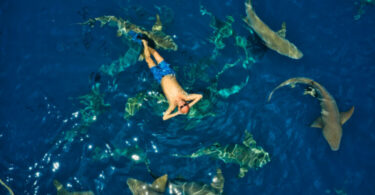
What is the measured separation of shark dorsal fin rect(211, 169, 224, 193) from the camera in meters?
8.41

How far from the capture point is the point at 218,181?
8.50 meters

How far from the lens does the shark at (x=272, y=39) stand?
9336 millimetres

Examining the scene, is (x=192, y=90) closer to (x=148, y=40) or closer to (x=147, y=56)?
(x=147, y=56)

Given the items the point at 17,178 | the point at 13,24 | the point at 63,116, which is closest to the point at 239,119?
the point at 63,116

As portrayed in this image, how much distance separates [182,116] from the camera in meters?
9.27

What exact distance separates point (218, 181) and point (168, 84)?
3163 millimetres

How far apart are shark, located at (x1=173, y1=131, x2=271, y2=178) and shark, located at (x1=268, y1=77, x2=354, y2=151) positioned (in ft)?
5.48

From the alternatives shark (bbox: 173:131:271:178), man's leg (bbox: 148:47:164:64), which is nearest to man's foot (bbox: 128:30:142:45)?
man's leg (bbox: 148:47:164:64)

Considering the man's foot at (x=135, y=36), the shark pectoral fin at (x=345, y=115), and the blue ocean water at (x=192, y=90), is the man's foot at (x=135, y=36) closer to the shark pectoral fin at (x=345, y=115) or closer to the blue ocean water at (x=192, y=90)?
the blue ocean water at (x=192, y=90)

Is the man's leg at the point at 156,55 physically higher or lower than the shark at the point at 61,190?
higher

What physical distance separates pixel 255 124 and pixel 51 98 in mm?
6543

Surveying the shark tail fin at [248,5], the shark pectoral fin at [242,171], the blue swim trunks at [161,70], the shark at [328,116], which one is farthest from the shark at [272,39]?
the shark pectoral fin at [242,171]

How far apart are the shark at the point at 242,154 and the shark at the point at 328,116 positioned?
1.67 meters

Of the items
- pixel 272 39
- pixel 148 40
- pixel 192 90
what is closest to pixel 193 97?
pixel 192 90
